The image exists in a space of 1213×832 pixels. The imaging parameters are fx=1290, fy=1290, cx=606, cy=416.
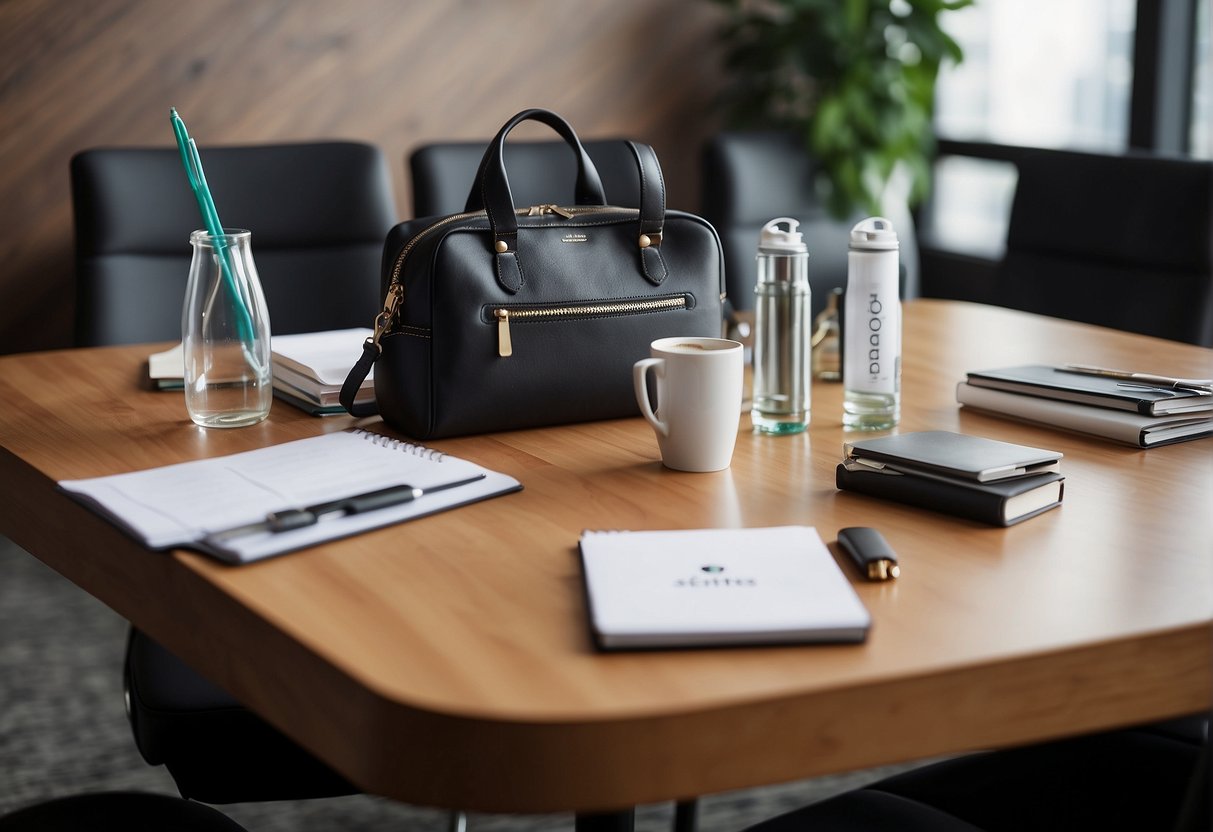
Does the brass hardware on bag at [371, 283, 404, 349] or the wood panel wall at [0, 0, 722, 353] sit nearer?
the brass hardware on bag at [371, 283, 404, 349]

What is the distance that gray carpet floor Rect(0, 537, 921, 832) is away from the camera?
203cm

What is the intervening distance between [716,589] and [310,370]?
696mm

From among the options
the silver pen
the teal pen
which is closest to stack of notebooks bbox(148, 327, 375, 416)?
the teal pen

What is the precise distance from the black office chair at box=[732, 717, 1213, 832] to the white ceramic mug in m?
0.32

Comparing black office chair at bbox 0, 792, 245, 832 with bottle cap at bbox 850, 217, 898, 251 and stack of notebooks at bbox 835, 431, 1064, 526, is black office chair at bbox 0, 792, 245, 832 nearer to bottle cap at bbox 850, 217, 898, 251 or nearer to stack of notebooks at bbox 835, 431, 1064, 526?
stack of notebooks at bbox 835, 431, 1064, 526

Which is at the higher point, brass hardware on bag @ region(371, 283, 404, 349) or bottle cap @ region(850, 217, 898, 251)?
bottle cap @ region(850, 217, 898, 251)

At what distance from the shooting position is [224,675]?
0.89 meters

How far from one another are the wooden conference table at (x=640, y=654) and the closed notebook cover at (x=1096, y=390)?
2.0 inches

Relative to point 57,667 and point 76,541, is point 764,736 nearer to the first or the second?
point 76,541

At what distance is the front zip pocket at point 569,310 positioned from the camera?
1263 millimetres

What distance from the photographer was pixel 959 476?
1046 millimetres

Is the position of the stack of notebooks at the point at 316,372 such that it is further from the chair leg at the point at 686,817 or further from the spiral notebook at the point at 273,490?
the chair leg at the point at 686,817

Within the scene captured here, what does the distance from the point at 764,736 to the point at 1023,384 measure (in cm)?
75

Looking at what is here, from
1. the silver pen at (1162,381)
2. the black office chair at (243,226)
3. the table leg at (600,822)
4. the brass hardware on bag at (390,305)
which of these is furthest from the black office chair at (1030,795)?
the black office chair at (243,226)
